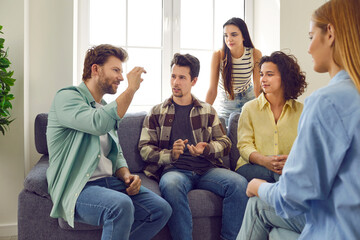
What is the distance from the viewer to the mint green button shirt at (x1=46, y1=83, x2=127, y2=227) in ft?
5.60

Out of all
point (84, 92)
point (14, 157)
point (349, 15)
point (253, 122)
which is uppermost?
point (349, 15)

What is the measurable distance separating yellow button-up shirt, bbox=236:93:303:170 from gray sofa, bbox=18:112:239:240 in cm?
41

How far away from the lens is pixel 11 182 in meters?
2.56

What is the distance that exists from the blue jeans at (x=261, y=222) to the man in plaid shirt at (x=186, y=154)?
586mm

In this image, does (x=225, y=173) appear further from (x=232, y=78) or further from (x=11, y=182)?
(x=11, y=182)

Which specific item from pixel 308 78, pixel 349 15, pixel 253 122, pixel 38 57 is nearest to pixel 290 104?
pixel 253 122

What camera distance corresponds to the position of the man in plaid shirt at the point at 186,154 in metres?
2.03

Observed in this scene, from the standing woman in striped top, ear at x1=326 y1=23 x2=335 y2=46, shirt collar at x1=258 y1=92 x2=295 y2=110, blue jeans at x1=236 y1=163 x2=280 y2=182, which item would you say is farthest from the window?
ear at x1=326 y1=23 x2=335 y2=46

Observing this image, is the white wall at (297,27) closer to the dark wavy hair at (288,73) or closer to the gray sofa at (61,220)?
the dark wavy hair at (288,73)

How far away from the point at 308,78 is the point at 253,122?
4.13 feet

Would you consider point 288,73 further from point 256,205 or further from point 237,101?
point 256,205

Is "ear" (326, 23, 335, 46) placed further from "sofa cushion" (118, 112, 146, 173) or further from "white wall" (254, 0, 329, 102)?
"white wall" (254, 0, 329, 102)

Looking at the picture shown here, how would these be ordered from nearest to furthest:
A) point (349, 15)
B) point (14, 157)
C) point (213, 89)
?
point (349, 15) < point (14, 157) < point (213, 89)

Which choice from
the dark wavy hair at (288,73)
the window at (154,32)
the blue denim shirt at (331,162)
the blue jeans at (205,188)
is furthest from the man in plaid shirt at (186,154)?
the blue denim shirt at (331,162)
